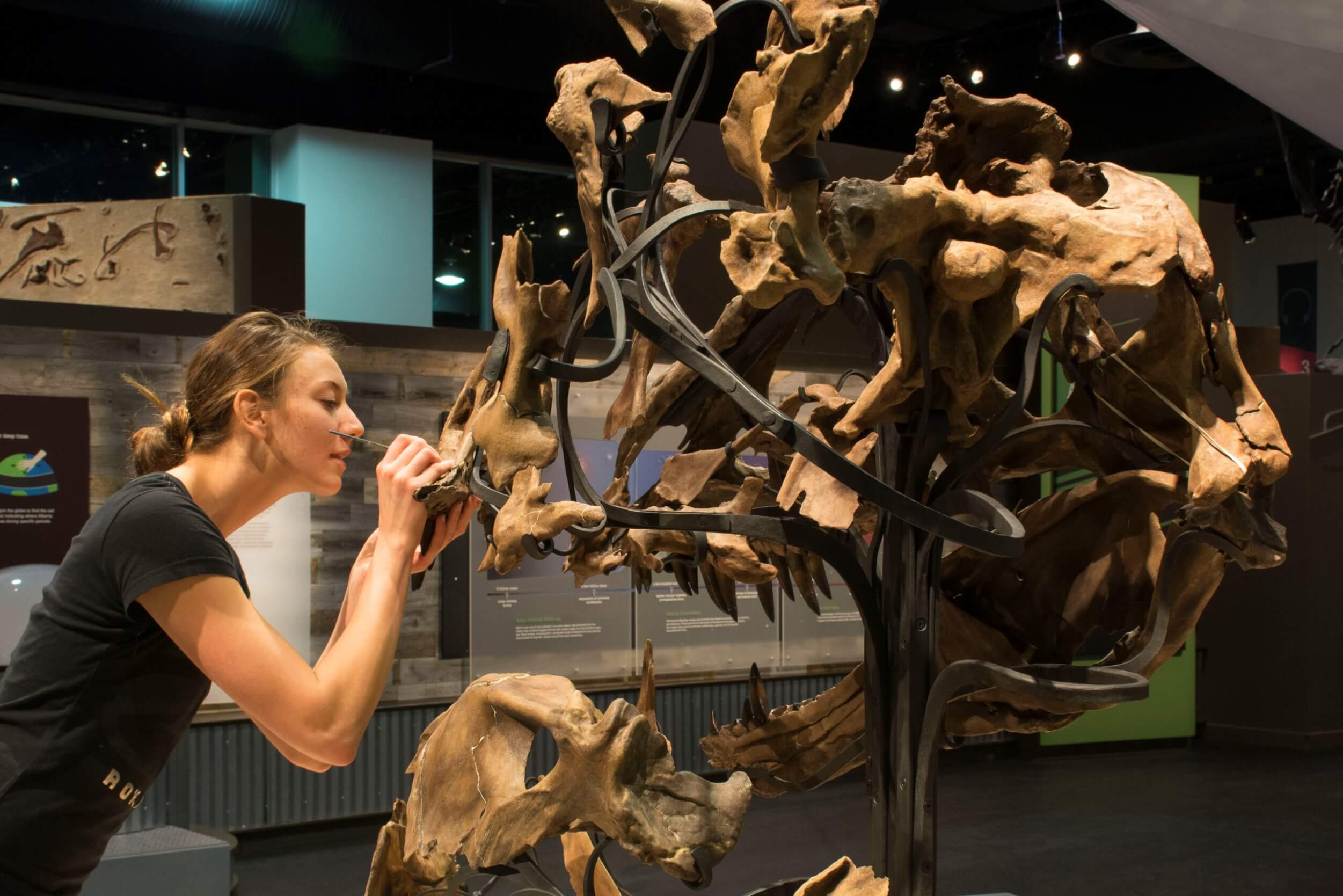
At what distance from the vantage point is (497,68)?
615 cm

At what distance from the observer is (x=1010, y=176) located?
1.46 m

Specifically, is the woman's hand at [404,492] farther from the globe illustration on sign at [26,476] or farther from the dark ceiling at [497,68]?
the dark ceiling at [497,68]

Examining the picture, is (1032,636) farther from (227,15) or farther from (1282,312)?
(1282,312)

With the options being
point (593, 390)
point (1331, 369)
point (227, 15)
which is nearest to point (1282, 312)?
point (1331, 369)

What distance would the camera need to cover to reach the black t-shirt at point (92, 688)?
1305 millimetres

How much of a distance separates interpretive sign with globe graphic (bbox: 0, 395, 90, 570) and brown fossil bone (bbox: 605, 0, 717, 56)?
383 cm

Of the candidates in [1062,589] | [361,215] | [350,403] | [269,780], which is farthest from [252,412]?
[361,215]

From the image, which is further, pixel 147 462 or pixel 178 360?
pixel 178 360

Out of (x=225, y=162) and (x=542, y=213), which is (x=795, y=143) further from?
(x=542, y=213)

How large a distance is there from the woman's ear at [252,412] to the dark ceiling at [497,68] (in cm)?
384

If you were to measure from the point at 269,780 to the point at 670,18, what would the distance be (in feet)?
14.4

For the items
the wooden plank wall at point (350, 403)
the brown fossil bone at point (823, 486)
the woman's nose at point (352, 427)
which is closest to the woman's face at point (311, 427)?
the woman's nose at point (352, 427)

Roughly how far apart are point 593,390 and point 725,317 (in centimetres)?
415

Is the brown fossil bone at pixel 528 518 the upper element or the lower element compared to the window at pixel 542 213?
lower
